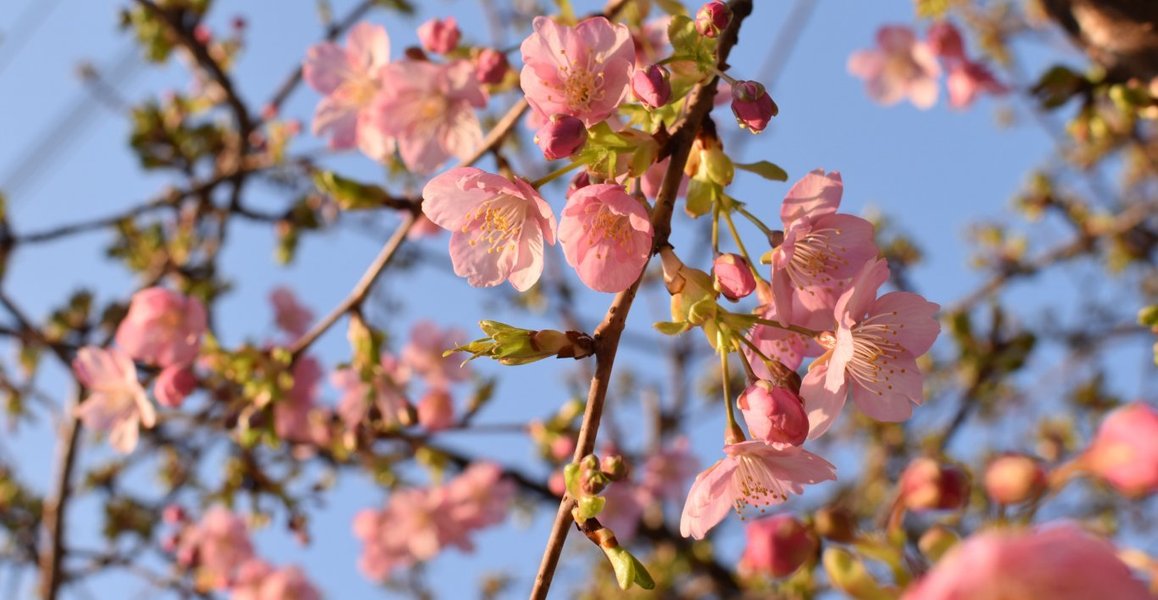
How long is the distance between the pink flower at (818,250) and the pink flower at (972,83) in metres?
2.10

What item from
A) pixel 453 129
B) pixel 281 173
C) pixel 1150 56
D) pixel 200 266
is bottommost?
pixel 200 266

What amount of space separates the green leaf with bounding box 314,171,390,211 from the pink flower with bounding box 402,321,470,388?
1.28m

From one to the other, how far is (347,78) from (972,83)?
6.87ft

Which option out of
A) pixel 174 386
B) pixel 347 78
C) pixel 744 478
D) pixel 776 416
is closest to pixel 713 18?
pixel 776 416

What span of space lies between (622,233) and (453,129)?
2.74 feet

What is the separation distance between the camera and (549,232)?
4.20ft

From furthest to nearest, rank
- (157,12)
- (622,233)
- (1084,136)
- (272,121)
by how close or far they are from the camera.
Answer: (272,121), (157,12), (1084,136), (622,233)

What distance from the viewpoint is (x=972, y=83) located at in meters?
2.94

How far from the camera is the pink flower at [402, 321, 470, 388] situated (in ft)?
10.0

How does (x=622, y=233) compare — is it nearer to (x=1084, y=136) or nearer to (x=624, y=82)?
(x=624, y=82)

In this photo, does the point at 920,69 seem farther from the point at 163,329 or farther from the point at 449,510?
the point at 163,329

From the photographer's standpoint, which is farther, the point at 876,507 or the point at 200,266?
the point at 876,507

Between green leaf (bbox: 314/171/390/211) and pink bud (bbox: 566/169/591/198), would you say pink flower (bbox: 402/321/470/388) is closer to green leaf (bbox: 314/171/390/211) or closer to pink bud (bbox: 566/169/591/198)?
green leaf (bbox: 314/171/390/211)

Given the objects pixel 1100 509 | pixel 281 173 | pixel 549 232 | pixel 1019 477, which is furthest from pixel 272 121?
pixel 1100 509
